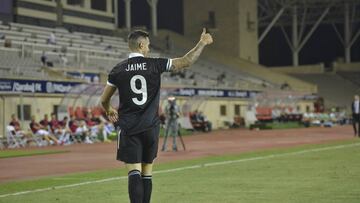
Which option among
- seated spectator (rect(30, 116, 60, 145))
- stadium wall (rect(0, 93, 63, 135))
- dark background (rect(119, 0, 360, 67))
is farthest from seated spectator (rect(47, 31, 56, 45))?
dark background (rect(119, 0, 360, 67))

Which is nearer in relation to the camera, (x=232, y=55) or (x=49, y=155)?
(x=49, y=155)

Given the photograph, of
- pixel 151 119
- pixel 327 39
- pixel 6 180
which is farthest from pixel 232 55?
pixel 151 119

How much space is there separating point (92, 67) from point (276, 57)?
47593 mm

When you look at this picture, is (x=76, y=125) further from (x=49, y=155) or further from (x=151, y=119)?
(x=151, y=119)

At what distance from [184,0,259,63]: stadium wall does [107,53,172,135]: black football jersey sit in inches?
2670

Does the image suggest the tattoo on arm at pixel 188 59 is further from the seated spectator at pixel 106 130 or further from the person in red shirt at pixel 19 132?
the seated spectator at pixel 106 130

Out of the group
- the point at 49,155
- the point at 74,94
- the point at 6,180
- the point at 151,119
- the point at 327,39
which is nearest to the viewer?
the point at 151,119

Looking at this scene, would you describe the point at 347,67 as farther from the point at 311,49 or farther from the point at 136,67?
the point at 136,67

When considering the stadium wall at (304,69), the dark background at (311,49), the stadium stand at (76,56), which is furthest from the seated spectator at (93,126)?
the dark background at (311,49)

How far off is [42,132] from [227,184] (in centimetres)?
2156

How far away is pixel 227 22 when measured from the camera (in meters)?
77.1

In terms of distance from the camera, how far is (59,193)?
12547 millimetres

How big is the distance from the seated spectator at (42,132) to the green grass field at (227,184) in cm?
1547

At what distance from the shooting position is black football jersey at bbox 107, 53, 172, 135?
820 cm
